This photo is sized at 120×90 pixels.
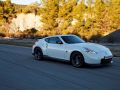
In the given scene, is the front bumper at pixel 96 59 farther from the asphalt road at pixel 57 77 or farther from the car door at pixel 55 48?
the car door at pixel 55 48

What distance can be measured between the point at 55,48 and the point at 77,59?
5.52ft

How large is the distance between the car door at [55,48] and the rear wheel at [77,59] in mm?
658

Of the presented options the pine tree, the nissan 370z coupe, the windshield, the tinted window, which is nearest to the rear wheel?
the nissan 370z coupe

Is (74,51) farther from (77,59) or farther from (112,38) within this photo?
(112,38)

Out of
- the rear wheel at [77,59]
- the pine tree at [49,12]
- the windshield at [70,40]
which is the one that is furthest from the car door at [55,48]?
the pine tree at [49,12]

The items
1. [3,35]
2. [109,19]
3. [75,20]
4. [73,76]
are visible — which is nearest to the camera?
[73,76]

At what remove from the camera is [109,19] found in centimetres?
4181

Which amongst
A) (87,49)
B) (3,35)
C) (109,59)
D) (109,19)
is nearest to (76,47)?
Answer: (87,49)

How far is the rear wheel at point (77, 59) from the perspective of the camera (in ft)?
43.1

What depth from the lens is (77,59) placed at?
43.9ft

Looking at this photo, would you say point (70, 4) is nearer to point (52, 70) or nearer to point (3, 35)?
point (3, 35)

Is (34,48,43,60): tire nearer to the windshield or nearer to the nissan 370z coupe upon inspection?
the nissan 370z coupe

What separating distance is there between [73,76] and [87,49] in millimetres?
2164

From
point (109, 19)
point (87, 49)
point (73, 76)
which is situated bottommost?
point (73, 76)
